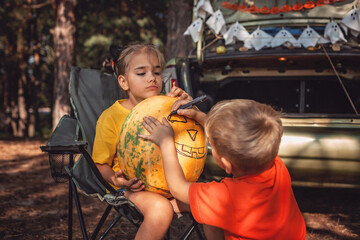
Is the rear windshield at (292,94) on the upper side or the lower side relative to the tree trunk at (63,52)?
lower

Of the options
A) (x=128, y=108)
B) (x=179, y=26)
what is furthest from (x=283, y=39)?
(x=179, y=26)

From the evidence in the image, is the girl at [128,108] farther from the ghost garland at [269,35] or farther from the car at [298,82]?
the ghost garland at [269,35]

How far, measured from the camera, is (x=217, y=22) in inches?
142

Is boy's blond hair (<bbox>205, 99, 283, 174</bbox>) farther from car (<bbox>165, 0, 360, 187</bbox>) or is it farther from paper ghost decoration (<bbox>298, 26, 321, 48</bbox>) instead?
paper ghost decoration (<bbox>298, 26, 321, 48</bbox>)

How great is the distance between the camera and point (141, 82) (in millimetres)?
1930

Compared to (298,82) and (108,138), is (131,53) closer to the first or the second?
(108,138)

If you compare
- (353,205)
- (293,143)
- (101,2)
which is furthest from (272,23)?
(101,2)

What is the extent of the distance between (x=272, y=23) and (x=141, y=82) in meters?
2.21

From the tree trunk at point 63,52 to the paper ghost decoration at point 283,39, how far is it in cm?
507

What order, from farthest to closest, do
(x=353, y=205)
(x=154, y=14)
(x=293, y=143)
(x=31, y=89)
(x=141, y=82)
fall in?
(x=31, y=89)
(x=154, y=14)
(x=353, y=205)
(x=293, y=143)
(x=141, y=82)

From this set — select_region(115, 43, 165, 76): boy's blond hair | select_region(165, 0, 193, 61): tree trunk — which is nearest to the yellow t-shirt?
select_region(115, 43, 165, 76): boy's blond hair

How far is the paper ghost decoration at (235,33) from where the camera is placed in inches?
138

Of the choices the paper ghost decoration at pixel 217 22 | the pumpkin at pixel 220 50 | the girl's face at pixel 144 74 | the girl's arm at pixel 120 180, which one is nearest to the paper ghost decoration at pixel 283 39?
the pumpkin at pixel 220 50

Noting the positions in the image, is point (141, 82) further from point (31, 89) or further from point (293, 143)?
point (31, 89)
